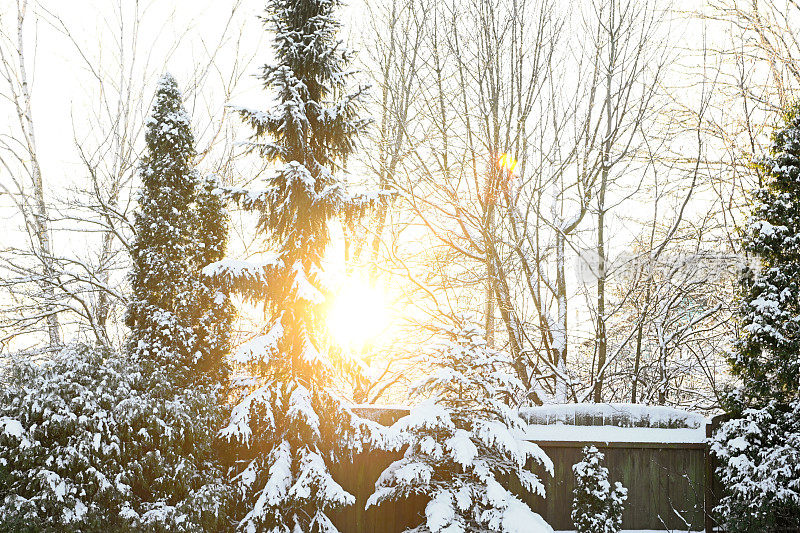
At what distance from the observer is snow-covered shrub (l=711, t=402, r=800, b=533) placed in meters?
7.60

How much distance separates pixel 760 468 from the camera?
7.74 meters

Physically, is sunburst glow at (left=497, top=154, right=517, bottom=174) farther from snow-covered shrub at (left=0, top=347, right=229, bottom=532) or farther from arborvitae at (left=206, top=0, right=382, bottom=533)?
snow-covered shrub at (left=0, top=347, right=229, bottom=532)

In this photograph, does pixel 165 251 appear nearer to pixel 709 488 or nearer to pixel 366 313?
pixel 366 313

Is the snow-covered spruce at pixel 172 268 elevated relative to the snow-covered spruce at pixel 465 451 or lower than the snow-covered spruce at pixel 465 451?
elevated

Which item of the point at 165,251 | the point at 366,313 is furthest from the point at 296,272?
the point at 366,313

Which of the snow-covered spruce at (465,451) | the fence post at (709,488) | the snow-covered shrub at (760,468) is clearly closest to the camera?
the snow-covered spruce at (465,451)

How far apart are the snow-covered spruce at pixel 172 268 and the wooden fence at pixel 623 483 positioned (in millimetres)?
2438

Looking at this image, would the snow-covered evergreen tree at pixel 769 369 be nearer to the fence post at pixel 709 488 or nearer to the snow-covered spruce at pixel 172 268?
the fence post at pixel 709 488

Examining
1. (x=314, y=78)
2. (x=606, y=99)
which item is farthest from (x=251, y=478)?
(x=606, y=99)

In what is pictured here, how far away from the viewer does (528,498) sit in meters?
8.48

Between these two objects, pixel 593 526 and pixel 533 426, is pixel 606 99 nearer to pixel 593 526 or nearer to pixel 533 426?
pixel 533 426

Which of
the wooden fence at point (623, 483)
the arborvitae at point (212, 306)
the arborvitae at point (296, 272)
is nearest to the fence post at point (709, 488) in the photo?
the wooden fence at point (623, 483)

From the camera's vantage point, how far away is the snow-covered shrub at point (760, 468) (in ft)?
24.9

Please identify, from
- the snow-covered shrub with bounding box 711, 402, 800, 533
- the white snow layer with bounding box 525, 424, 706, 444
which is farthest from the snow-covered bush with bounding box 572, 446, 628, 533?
the snow-covered shrub with bounding box 711, 402, 800, 533
